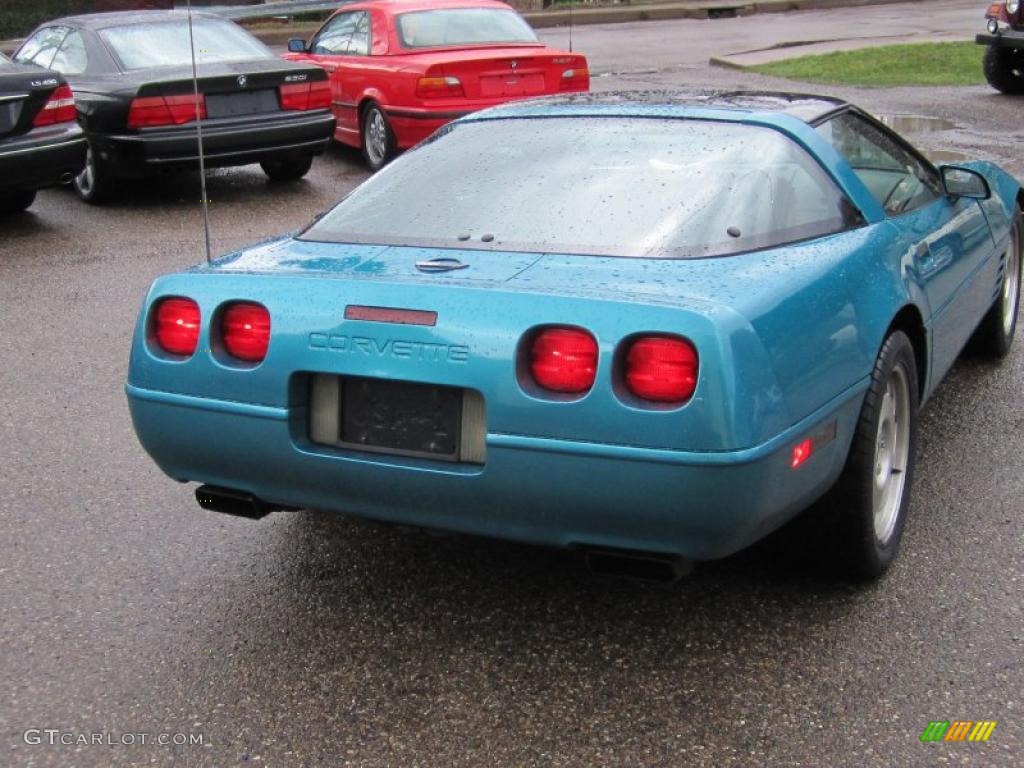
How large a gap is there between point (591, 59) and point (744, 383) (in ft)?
61.8

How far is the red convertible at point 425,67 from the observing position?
1066cm

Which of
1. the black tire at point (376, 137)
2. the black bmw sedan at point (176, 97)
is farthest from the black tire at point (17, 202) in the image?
the black tire at point (376, 137)

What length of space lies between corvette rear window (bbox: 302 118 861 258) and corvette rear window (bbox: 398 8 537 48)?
7.23 meters

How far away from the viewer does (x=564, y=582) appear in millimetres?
3855

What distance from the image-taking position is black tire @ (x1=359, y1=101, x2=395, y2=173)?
435 inches

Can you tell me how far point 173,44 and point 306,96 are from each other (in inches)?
44.2

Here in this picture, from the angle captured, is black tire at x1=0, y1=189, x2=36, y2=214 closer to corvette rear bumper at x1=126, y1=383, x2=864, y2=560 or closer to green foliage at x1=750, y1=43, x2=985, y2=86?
corvette rear bumper at x1=126, y1=383, x2=864, y2=560

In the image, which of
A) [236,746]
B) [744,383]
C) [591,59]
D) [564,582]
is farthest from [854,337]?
[591,59]

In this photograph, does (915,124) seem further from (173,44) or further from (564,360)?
(564,360)

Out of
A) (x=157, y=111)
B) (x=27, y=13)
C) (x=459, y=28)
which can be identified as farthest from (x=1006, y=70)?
(x=27, y=13)

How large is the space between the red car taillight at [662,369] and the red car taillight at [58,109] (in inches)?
276

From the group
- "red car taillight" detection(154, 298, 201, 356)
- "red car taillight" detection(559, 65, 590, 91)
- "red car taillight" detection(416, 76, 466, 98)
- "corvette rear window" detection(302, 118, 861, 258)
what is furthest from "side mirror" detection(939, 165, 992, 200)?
"red car taillight" detection(559, 65, 590, 91)

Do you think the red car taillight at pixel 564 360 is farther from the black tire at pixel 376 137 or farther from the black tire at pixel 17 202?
the black tire at pixel 376 137

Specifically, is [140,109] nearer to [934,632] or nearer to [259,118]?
[259,118]
